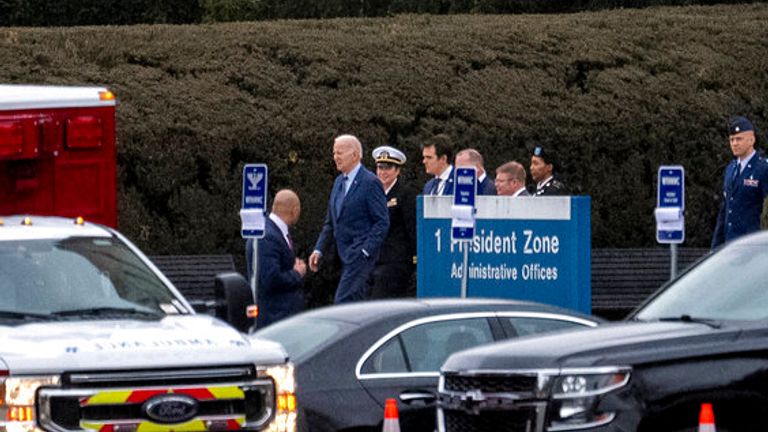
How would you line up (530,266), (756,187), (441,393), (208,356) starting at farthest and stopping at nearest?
Answer: (756,187) → (530,266) → (441,393) → (208,356)

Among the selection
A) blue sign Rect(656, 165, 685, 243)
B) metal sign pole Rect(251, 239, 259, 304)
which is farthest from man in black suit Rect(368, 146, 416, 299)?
blue sign Rect(656, 165, 685, 243)

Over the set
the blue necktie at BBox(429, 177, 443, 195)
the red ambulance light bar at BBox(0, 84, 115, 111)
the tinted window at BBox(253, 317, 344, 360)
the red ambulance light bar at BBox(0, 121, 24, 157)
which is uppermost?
the red ambulance light bar at BBox(0, 84, 115, 111)

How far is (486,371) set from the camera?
35.3ft

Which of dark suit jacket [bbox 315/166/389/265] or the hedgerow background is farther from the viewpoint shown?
the hedgerow background

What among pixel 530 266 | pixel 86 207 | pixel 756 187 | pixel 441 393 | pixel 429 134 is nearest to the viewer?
pixel 441 393

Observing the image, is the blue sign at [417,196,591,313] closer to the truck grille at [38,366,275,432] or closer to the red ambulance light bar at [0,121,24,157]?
the red ambulance light bar at [0,121,24,157]

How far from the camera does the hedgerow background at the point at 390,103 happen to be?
21.4 m

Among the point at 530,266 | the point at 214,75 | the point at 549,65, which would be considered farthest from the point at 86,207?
the point at 549,65

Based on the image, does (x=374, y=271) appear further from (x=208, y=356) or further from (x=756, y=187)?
(x=208, y=356)

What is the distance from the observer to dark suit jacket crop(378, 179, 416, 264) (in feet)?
62.1

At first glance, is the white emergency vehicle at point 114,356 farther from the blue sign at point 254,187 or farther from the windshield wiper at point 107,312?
the blue sign at point 254,187

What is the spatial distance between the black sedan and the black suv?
1.45 m

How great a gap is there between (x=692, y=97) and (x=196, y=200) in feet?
17.7

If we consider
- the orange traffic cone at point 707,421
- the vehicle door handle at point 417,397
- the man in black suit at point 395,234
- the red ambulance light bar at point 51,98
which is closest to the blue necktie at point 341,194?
the man in black suit at point 395,234
